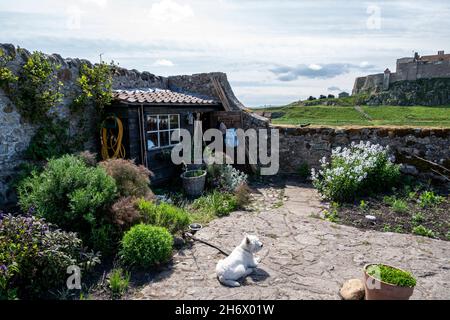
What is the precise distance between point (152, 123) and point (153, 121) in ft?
0.23

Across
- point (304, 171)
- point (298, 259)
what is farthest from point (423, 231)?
point (304, 171)

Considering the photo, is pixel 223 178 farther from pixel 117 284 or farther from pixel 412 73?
pixel 412 73

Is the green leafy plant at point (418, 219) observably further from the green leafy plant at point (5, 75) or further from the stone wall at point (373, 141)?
the green leafy plant at point (5, 75)

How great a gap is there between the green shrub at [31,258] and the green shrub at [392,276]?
3.64 meters

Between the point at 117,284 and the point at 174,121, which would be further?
the point at 174,121

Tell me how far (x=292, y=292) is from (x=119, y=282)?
222 centimetres

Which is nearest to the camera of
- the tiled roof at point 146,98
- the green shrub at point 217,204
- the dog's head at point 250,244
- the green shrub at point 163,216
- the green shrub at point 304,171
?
the dog's head at point 250,244

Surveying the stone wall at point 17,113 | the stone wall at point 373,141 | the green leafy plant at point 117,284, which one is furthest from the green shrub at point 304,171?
the green leafy plant at point 117,284

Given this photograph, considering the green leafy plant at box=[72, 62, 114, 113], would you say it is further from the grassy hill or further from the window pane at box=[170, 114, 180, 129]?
the grassy hill

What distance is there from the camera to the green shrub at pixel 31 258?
3689 mm

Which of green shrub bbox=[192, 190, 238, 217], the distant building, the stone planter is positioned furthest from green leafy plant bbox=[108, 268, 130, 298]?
the distant building

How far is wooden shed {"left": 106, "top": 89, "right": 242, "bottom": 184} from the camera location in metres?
8.05

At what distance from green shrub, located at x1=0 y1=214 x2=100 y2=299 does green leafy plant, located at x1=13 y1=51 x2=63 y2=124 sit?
3274mm

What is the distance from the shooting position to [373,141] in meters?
9.14
